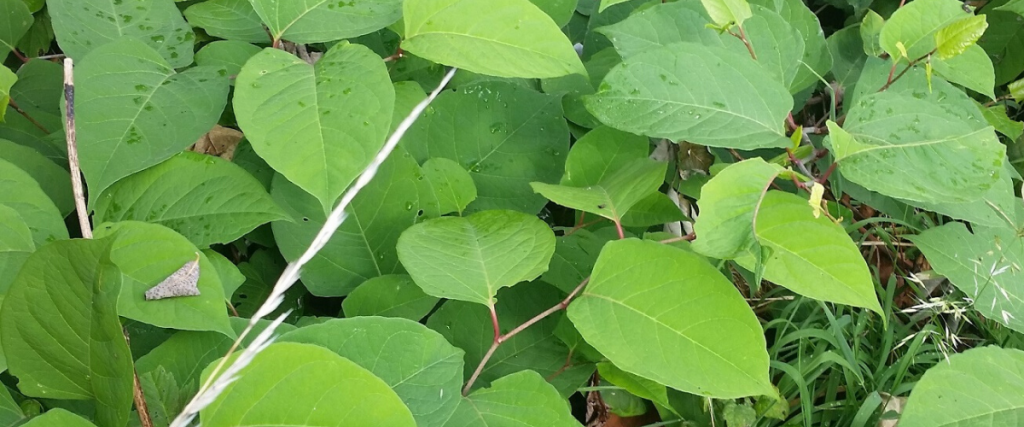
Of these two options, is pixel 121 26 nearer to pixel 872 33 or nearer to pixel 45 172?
pixel 45 172

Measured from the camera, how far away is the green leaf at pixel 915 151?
875mm

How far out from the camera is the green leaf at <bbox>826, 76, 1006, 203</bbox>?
875 millimetres

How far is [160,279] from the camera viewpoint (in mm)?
758

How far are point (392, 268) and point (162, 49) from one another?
1.62ft

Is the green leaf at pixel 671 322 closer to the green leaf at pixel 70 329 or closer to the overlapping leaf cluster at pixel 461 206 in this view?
the overlapping leaf cluster at pixel 461 206

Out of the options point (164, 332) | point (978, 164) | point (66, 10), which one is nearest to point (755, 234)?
point (978, 164)

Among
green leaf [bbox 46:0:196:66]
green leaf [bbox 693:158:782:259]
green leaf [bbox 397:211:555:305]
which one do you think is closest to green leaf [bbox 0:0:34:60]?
green leaf [bbox 46:0:196:66]

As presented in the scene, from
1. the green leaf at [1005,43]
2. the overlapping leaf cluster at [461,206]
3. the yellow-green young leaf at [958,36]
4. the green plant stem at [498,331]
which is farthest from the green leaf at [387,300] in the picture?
the green leaf at [1005,43]

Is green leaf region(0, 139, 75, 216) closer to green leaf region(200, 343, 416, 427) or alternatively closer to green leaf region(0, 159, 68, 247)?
green leaf region(0, 159, 68, 247)

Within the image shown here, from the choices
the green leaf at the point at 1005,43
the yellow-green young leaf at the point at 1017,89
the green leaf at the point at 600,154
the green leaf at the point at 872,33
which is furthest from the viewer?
the green leaf at the point at 1005,43

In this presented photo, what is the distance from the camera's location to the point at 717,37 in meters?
1.11

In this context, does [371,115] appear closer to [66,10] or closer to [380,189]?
[380,189]

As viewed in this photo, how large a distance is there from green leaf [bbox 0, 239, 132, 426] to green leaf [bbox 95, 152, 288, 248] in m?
0.28

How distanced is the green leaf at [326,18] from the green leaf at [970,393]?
92cm
